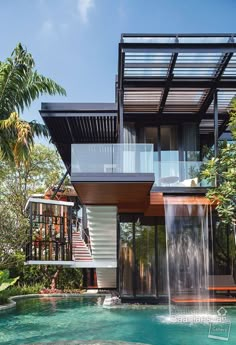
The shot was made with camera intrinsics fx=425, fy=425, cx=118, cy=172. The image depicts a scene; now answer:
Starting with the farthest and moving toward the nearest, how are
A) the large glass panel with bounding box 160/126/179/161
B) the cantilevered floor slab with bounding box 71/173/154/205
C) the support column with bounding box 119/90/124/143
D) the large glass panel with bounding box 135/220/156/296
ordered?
the large glass panel with bounding box 160/126/179/161
the large glass panel with bounding box 135/220/156/296
the support column with bounding box 119/90/124/143
the cantilevered floor slab with bounding box 71/173/154/205

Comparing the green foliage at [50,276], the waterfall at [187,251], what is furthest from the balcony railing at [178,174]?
the green foliage at [50,276]

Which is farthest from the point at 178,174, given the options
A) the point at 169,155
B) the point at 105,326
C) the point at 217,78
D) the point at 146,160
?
the point at 105,326

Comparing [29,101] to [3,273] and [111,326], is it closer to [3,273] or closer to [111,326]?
[3,273]

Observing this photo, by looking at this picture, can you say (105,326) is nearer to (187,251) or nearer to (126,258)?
(126,258)

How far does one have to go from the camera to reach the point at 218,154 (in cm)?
1488

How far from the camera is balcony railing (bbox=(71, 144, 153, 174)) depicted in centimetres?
1307

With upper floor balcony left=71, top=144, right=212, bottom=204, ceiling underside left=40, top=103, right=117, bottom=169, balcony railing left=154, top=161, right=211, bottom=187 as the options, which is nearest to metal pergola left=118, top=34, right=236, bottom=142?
ceiling underside left=40, top=103, right=117, bottom=169

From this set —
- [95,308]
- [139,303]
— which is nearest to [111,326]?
[95,308]

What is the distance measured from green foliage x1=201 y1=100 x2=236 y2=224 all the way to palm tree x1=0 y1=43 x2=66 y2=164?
6.61 metres

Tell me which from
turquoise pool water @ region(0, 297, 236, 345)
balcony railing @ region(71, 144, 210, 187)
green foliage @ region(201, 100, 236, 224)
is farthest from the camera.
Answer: green foliage @ region(201, 100, 236, 224)

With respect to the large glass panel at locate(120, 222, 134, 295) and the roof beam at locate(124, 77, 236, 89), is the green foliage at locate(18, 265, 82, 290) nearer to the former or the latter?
the large glass panel at locate(120, 222, 134, 295)

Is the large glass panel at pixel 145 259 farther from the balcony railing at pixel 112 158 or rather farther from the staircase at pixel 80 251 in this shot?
the balcony railing at pixel 112 158

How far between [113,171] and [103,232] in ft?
11.4

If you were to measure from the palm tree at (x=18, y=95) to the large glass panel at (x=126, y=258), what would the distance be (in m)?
4.70
